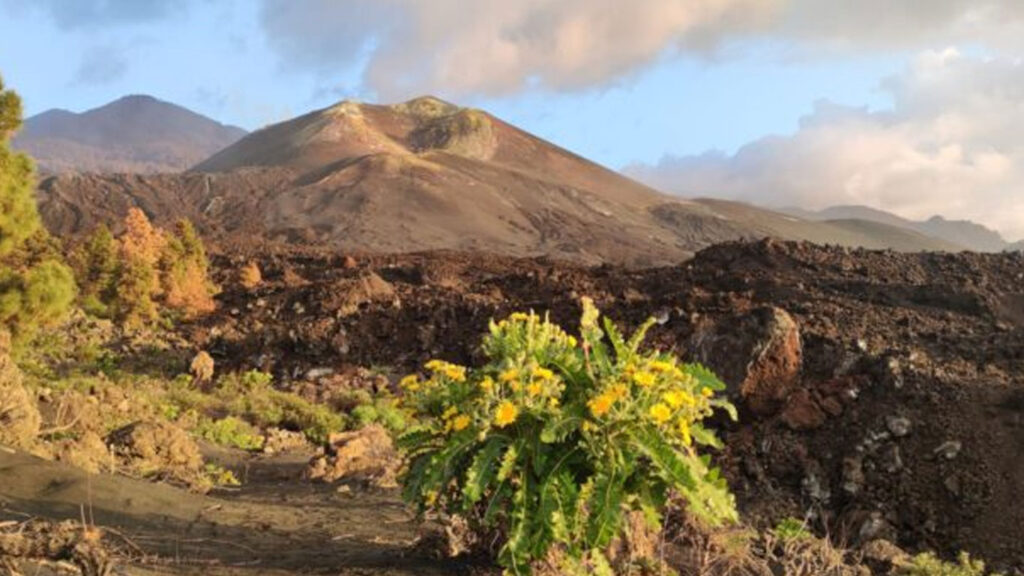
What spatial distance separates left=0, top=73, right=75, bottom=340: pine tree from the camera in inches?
459

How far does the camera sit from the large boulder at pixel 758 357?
1095 cm

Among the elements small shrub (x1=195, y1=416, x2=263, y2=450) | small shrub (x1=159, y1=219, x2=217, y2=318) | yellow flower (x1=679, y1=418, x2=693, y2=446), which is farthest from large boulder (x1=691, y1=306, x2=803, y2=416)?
small shrub (x1=159, y1=219, x2=217, y2=318)

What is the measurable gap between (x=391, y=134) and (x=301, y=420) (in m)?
78.4

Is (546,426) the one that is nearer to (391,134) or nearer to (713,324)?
(713,324)

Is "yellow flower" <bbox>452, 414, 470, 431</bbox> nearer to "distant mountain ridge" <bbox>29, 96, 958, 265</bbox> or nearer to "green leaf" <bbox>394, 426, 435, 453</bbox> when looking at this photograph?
"green leaf" <bbox>394, 426, 435, 453</bbox>

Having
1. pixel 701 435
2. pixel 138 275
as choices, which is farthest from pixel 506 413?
pixel 138 275

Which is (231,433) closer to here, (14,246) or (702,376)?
(14,246)

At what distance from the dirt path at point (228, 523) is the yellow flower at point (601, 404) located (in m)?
1.32

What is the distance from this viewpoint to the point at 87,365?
16.8 m

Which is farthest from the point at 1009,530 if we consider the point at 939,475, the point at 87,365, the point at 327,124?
the point at 327,124

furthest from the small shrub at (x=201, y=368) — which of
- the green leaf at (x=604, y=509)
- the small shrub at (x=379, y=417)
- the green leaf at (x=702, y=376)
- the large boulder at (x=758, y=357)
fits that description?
the green leaf at (x=604, y=509)

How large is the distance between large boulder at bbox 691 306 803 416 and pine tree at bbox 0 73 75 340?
9197 mm

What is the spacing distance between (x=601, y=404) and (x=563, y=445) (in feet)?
1.30

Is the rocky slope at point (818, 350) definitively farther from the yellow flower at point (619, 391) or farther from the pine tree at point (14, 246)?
the pine tree at point (14, 246)
